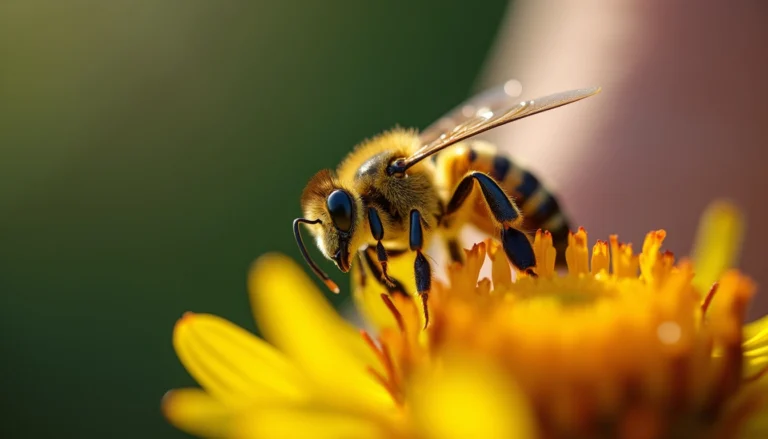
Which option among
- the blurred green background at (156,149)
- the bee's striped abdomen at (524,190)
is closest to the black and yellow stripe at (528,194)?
the bee's striped abdomen at (524,190)

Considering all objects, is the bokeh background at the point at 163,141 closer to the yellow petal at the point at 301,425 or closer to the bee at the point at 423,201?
the bee at the point at 423,201

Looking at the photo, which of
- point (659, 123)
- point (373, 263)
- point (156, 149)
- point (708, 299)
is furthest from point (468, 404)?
point (156, 149)

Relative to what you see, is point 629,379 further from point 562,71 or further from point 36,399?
point 36,399

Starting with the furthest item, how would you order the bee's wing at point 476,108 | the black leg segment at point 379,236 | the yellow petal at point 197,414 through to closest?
the bee's wing at point 476,108
the black leg segment at point 379,236
the yellow petal at point 197,414

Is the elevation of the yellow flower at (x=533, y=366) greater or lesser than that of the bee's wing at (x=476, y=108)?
lesser

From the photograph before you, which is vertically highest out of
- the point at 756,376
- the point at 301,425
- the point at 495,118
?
the point at 495,118

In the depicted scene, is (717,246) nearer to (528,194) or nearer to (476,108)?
(528,194)
